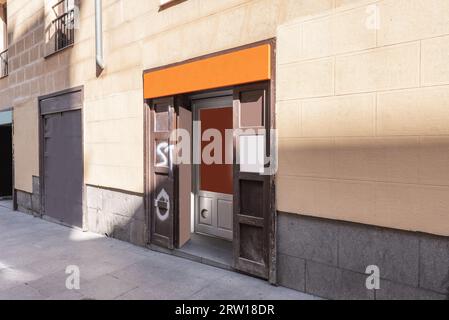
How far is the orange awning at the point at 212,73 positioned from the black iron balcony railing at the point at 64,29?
3.37 meters

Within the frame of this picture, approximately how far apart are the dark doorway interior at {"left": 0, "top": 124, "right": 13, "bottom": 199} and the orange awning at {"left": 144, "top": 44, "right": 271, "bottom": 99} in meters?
8.41

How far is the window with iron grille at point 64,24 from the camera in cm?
809

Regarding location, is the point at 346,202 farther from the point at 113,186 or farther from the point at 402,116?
the point at 113,186

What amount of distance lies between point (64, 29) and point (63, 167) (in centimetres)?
329

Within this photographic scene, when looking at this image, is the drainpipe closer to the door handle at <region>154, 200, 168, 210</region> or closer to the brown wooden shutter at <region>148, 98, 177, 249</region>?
the brown wooden shutter at <region>148, 98, 177, 249</region>

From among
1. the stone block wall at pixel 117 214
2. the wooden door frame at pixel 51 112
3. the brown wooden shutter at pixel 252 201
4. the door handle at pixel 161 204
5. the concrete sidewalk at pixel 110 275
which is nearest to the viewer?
the concrete sidewalk at pixel 110 275

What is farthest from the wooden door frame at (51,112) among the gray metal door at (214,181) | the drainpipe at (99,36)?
the gray metal door at (214,181)

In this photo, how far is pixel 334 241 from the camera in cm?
383

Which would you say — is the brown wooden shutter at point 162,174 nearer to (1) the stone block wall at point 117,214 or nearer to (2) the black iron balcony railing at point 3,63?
(1) the stone block wall at point 117,214

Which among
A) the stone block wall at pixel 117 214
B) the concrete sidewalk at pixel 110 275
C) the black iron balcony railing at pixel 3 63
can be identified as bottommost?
the concrete sidewalk at pixel 110 275

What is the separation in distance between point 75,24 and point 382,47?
6.67 m

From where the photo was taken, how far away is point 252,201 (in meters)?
4.64

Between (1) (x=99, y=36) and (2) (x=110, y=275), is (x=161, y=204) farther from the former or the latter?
(1) (x=99, y=36)
